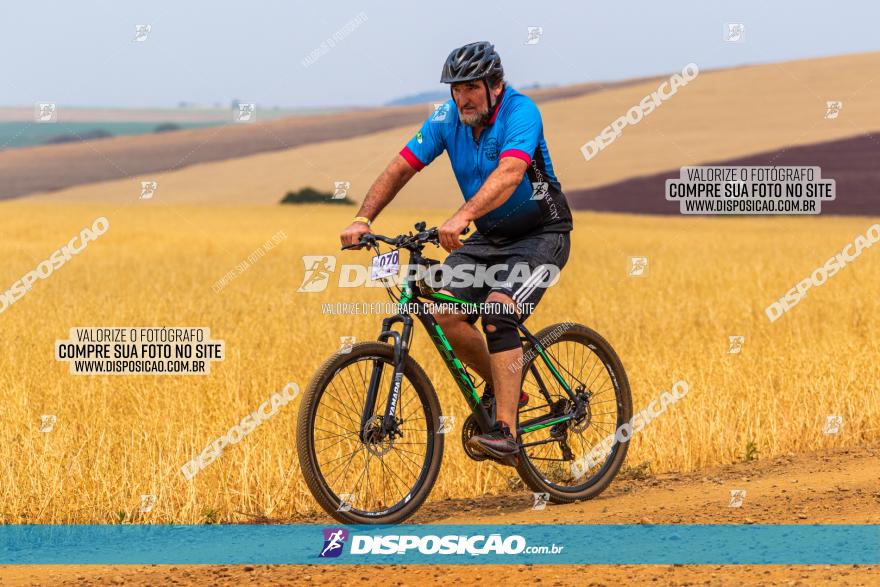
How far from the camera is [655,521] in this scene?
22.4 ft

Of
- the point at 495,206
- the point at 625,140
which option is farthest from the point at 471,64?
the point at 625,140

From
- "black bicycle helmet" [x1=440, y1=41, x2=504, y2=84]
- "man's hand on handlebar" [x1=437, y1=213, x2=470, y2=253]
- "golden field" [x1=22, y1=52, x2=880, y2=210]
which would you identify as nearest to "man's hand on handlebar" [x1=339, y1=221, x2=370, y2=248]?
"man's hand on handlebar" [x1=437, y1=213, x2=470, y2=253]

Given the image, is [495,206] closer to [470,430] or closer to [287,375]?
[470,430]

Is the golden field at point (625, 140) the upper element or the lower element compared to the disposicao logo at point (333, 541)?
upper

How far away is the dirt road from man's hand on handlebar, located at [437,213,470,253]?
1.68 m

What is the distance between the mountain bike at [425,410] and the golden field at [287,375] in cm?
48

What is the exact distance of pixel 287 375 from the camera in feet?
36.7

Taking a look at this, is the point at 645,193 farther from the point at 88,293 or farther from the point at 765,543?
the point at 765,543

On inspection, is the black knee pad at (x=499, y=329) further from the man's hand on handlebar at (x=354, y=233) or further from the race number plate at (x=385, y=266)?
the man's hand on handlebar at (x=354, y=233)

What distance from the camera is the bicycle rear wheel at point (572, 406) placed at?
7.71 metres

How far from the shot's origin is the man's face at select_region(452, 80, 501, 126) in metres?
6.82

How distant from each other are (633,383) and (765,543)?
172 inches

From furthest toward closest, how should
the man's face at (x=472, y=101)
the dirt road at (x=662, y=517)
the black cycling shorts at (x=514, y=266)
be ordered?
the black cycling shorts at (x=514, y=266)
the man's face at (x=472, y=101)
the dirt road at (x=662, y=517)

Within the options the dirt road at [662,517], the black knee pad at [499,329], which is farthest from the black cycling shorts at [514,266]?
the dirt road at [662,517]
